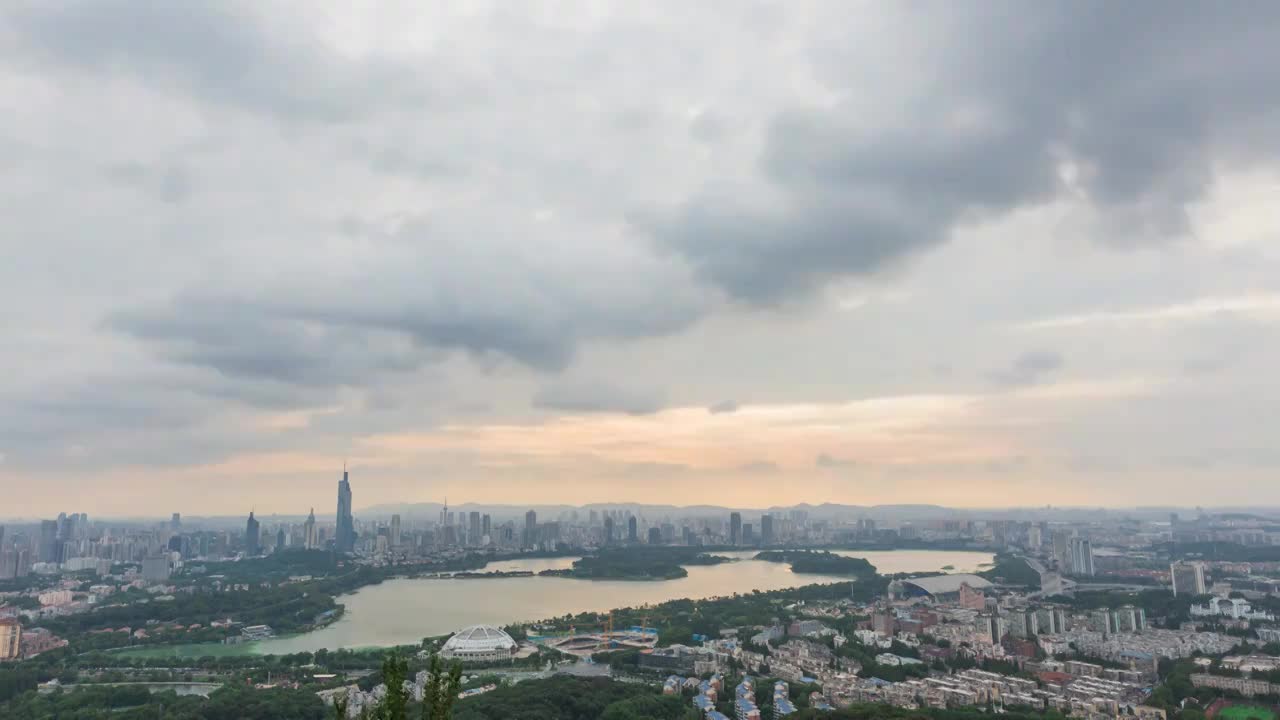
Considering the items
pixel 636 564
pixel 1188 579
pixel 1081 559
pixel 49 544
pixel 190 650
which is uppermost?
pixel 49 544

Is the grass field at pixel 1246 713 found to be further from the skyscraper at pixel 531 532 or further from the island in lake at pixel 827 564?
the skyscraper at pixel 531 532

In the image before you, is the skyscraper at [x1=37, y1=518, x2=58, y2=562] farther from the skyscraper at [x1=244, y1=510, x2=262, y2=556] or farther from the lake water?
the lake water

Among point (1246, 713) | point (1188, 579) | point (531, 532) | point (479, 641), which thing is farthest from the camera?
point (531, 532)

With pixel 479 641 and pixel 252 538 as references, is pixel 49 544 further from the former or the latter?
pixel 479 641

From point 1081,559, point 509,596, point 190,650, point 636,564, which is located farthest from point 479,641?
point 1081,559

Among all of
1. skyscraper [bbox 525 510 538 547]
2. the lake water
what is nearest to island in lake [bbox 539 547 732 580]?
the lake water

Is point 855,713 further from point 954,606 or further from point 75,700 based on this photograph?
point 954,606
